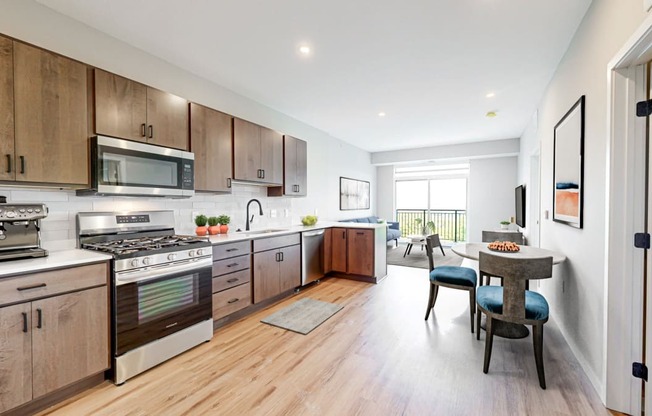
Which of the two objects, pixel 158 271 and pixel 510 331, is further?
pixel 510 331

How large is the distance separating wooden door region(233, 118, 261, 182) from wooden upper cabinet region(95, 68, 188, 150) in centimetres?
63

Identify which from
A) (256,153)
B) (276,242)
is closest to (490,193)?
(276,242)

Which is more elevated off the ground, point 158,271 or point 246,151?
point 246,151

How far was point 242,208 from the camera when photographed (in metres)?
3.91

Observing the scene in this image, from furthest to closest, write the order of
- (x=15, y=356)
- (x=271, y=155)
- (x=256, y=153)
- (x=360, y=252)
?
(x=360, y=252), (x=271, y=155), (x=256, y=153), (x=15, y=356)

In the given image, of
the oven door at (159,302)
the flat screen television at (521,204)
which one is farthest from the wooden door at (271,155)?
the flat screen television at (521,204)

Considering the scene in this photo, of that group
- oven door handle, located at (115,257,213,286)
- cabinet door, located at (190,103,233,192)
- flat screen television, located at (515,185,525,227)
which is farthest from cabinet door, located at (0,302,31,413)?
flat screen television, located at (515,185,525,227)

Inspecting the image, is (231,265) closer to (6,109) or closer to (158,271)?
(158,271)

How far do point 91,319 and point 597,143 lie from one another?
143 inches

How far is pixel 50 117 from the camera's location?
1995mm

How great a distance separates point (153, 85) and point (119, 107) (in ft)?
2.20

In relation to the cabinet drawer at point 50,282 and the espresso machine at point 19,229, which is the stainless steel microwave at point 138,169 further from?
the cabinet drawer at point 50,282

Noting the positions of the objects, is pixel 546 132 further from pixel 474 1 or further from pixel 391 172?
pixel 391 172

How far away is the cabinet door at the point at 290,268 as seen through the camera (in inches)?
145
